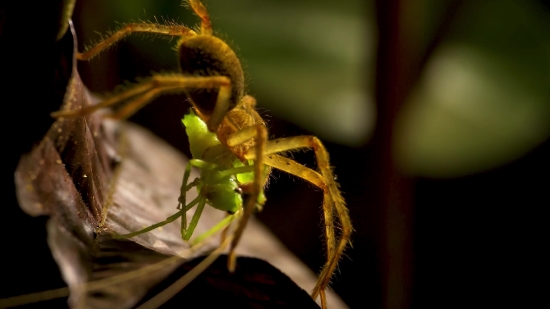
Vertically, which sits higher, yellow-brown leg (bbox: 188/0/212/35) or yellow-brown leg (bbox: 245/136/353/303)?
yellow-brown leg (bbox: 188/0/212/35)

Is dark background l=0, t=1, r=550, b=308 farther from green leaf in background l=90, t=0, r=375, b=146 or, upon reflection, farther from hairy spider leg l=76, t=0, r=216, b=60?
hairy spider leg l=76, t=0, r=216, b=60

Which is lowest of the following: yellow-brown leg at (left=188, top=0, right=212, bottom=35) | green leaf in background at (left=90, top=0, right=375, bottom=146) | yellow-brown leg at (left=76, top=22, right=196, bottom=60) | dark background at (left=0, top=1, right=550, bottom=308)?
dark background at (left=0, top=1, right=550, bottom=308)

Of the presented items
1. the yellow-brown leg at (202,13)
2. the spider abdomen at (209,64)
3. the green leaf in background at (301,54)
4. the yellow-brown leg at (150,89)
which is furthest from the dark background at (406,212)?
the yellow-brown leg at (150,89)

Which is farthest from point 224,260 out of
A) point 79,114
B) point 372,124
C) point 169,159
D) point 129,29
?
point 372,124

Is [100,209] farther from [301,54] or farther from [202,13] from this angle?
[301,54]

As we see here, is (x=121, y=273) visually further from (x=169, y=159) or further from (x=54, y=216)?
(x=169, y=159)

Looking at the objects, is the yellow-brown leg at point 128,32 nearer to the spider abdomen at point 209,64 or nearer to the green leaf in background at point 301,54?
the spider abdomen at point 209,64

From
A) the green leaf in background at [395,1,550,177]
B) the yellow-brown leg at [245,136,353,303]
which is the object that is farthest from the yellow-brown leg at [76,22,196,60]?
the green leaf in background at [395,1,550,177]
